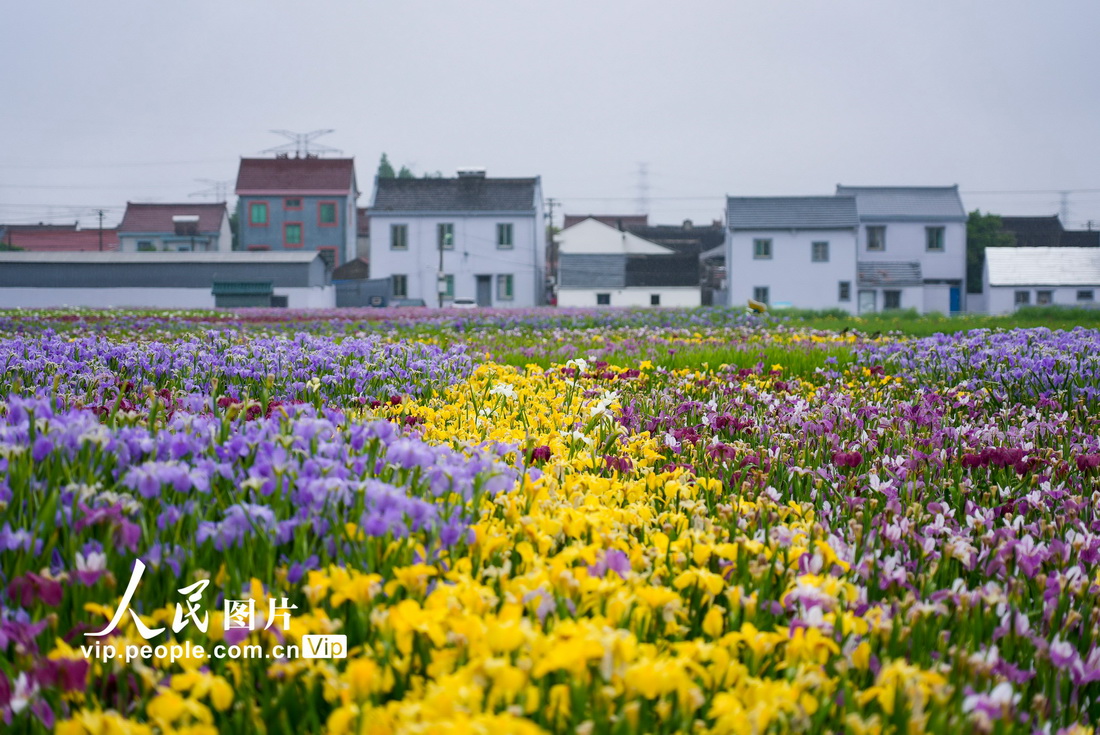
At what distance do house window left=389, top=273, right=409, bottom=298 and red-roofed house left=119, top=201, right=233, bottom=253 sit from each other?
23.6 metres

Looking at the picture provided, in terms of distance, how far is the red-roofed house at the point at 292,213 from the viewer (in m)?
63.7

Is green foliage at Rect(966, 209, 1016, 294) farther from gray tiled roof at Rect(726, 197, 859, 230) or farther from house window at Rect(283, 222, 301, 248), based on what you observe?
house window at Rect(283, 222, 301, 248)

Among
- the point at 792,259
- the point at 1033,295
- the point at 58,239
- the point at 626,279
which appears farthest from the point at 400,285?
the point at 58,239

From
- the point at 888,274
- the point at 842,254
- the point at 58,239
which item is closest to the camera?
the point at 842,254

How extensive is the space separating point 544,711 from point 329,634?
1.66ft

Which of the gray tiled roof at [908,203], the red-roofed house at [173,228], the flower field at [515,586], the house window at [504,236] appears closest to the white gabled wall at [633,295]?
the house window at [504,236]

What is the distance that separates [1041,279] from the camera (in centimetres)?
5531

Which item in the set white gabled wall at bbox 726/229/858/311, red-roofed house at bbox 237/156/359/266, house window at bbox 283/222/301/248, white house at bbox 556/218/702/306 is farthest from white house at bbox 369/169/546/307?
white gabled wall at bbox 726/229/858/311

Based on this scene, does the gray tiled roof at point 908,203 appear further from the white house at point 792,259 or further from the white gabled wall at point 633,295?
the white gabled wall at point 633,295

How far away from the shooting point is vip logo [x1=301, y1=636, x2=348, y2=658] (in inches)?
76.2

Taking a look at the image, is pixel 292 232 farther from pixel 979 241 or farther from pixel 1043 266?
pixel 1043 266

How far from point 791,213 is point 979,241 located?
17744 mm

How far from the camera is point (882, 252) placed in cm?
5612

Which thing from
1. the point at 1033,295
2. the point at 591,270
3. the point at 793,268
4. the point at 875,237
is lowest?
the point at 1033,295
